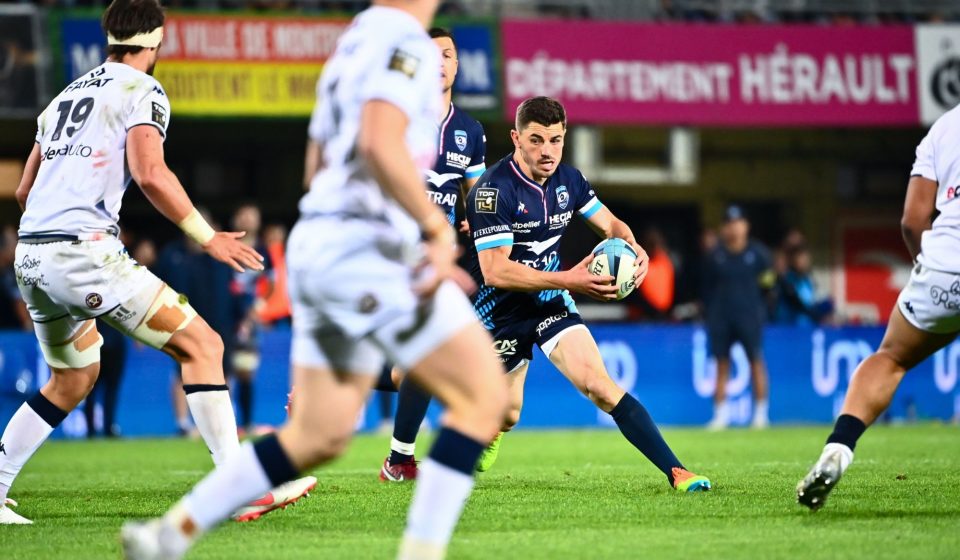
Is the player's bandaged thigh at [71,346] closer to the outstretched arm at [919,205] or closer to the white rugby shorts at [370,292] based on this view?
the white rugby shorts at [370,292]

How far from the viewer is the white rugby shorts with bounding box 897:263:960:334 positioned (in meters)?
6.42

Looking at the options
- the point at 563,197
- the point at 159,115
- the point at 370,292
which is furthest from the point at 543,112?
the point at 370,292

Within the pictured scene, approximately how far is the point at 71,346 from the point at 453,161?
2902mm

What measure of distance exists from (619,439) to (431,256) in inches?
403

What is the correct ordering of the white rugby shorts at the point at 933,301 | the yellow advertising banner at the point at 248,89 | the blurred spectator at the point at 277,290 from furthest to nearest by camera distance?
1. the yellow advertising banner at the point at 248,89
2. the blurred spectator at the point at 277,290
3. the white rugby shorts at the point at 933,301

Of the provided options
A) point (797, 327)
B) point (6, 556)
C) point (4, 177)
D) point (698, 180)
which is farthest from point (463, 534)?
point (698, 180)

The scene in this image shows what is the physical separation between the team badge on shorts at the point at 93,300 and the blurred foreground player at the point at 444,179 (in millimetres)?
2635

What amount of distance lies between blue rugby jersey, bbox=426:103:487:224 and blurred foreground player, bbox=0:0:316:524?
2480mm

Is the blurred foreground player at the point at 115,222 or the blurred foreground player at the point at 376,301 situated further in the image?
the blurred foreground player at the point at 115,222

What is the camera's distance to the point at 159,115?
21.6 feet

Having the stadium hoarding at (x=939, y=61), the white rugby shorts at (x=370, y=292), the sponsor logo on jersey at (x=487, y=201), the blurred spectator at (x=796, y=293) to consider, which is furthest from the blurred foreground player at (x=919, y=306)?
the stadium hoarding at (x=939, y=61)

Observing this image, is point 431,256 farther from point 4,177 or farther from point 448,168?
point 4,177

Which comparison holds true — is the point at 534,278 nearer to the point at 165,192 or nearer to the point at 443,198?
the point at 443,198

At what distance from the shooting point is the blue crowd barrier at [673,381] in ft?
53.5
